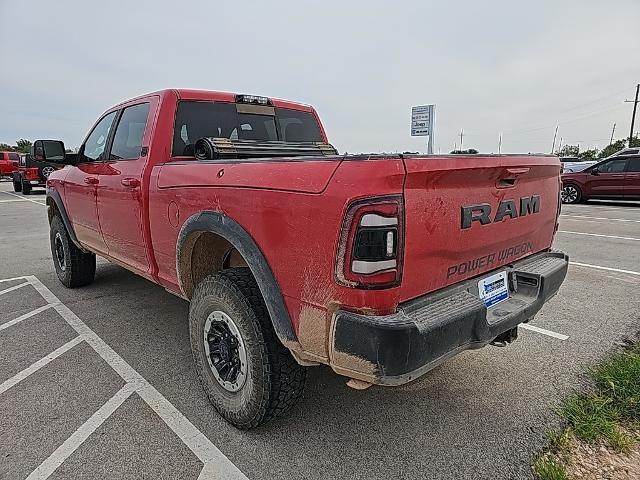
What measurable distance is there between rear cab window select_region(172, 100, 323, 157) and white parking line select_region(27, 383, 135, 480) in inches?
64.7

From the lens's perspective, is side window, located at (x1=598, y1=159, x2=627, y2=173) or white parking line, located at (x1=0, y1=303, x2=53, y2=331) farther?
side window, located at (x1=598, y1=159, x2=627, y2=173)

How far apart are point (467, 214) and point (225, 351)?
4.87ft

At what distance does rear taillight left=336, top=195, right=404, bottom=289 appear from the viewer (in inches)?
66.3

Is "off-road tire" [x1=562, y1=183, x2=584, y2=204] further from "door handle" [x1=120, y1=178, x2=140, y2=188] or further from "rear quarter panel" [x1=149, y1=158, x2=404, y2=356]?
"rear quarter panel" [x1=149, y1=158, x2=404, y2=356]

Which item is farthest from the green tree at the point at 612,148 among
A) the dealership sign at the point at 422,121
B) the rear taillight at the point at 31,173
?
the rear taillight at the point at 31,173

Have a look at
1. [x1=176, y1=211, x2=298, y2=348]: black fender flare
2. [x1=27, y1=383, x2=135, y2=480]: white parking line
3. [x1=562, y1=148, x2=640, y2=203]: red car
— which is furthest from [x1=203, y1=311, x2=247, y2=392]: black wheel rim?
[x1=562, y1=148, x2=640, y2=203]: red car

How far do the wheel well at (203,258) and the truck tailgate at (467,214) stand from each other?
121 cm

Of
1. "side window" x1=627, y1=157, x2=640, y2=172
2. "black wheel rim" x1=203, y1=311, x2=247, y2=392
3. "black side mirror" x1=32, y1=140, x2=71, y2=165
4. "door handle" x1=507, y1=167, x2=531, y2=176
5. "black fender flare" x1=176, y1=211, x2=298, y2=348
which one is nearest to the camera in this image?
"black fender flare" x1=176, y1=211, x2=298, y2=348

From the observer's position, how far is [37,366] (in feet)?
10.2

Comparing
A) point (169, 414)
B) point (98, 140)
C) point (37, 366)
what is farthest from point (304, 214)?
point (98, 140)

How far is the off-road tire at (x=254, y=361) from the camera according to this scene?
2.16 m

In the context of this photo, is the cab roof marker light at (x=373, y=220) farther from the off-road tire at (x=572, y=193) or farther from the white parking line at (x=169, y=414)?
the off-road tire at (x=572, y=193)

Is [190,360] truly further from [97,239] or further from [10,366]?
[97,239]

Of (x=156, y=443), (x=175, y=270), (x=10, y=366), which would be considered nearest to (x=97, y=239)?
→ (x=10, y=366)
